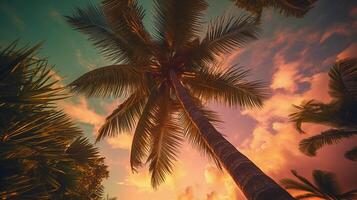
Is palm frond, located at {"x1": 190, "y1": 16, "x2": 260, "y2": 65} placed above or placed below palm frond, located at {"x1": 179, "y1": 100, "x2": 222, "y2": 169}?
above

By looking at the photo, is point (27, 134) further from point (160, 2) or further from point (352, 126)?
point (352, 126)

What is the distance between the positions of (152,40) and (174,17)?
48.1 inches

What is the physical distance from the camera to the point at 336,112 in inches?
429

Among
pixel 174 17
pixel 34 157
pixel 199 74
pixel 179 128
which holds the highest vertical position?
pixel 174 17

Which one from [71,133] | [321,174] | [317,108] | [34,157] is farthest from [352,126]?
[34,157]

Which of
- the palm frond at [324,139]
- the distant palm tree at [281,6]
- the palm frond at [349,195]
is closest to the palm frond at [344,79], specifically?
the palm frond at [324,139]

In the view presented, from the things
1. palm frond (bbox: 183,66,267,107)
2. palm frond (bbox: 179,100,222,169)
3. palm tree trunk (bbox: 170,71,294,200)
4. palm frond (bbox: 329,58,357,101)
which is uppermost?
palm frond (bbox: 329,58,357,101)

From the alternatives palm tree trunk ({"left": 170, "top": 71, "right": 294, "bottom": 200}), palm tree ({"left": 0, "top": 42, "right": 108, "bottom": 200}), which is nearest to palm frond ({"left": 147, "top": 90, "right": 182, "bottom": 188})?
palm tree trunk ({"left": 170, "top": 71, "right": 294, "bottom": 200})

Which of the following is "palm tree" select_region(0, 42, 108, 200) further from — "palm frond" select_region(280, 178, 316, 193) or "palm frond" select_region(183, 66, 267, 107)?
"palm frond" select_region(280, 178, 316, 193)

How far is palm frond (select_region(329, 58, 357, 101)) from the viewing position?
8.82m

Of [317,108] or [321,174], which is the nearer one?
[317,108]

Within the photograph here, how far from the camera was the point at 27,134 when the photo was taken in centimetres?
283

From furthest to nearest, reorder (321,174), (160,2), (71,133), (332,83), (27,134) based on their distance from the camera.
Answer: (321,174), (332,83), (160,2), (71,133), (27,134)

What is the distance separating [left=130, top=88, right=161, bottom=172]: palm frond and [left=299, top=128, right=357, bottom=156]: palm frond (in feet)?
28.4
